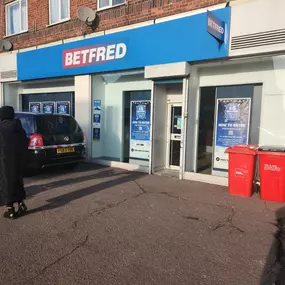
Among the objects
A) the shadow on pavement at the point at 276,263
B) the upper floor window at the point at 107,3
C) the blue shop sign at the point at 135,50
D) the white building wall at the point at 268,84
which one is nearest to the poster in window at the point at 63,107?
Result: the blue shop sign at the point at 135,50

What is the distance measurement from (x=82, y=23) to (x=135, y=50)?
2.78 meters

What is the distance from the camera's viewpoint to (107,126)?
376 inches

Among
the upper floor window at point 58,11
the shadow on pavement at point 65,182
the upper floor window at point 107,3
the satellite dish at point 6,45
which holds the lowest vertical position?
the shadow on pavement at point 65,182

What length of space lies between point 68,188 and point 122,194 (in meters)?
1.30

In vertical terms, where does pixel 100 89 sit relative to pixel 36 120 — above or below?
above

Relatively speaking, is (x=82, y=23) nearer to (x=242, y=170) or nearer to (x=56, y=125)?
(x=56, y=125)

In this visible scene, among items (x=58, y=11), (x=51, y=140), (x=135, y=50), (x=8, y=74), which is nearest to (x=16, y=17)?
(x=8, y=74)

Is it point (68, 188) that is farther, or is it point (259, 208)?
point (68, 188)

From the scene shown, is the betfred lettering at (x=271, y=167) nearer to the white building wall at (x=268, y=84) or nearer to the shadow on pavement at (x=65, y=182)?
the white building wall at (x=268, y=84)

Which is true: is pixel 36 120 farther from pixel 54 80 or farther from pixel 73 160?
pixel 54 80

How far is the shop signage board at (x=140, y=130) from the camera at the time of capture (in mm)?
8523

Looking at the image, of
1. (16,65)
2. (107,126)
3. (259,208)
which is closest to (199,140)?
(259,208)

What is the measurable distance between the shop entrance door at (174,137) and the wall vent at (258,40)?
93.3 inches

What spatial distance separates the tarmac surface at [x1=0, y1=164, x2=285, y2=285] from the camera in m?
2.93
